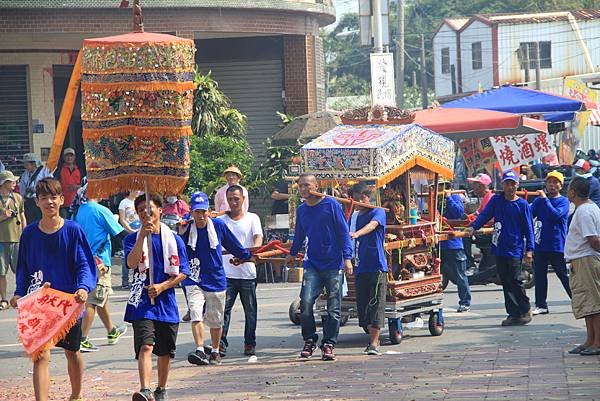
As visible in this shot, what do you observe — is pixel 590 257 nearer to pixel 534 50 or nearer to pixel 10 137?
pixel 10 137

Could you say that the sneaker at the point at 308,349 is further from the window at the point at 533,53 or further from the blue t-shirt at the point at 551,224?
the window at the point at 533,53

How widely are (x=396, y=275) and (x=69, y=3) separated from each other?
41.5 ft

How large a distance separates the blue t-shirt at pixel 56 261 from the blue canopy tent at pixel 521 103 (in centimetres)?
1387

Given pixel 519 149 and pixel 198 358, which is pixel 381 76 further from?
pixel 198 358

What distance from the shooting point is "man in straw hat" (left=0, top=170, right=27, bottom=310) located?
57.3 ft

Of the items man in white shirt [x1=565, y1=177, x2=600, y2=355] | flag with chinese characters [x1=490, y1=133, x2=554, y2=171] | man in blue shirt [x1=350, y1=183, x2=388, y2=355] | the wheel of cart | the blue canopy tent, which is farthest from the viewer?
flag with chinese characters [x1=490, y1=133, x2=554, y2=171]

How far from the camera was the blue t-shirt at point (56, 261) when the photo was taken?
914cm

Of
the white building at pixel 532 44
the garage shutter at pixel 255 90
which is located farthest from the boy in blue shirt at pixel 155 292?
the white building at pixel 532 44

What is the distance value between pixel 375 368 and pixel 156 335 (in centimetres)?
263

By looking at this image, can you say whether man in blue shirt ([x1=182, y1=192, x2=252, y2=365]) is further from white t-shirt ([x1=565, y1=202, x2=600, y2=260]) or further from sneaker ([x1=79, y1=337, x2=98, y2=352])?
white t-shirt ([x1=565, y1=202, x2=600, y2=260])

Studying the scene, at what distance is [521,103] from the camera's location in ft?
73.8

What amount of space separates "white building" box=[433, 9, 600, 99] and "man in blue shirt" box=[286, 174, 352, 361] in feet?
150

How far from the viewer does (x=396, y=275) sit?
1355cm

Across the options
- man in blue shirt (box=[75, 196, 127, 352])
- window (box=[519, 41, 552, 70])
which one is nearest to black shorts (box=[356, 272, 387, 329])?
man in blue shirt (box=[75, 196, 127, 352])
